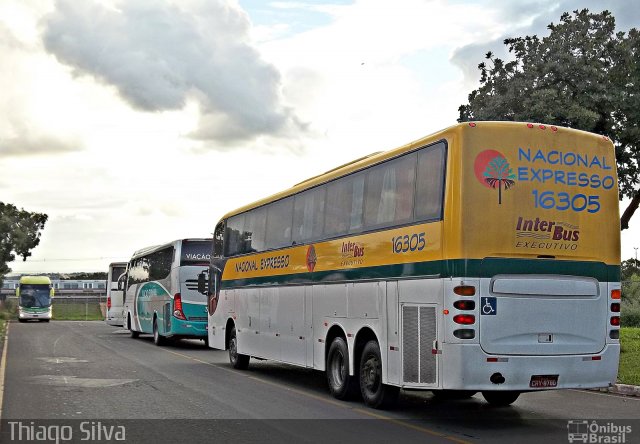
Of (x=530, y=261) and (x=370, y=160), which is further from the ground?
(x=370, y=160)

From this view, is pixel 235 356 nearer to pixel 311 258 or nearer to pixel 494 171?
pixel 311 258

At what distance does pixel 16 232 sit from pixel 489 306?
8553 cm

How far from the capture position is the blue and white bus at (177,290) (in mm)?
27984

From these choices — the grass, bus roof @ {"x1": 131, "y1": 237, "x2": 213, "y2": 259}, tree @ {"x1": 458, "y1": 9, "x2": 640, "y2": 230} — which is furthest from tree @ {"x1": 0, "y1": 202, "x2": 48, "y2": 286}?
the grass

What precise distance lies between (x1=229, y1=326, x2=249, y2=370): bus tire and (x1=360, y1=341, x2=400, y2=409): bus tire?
7.17 m

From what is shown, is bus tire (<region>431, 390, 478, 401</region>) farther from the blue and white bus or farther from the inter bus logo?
the blue and white bus

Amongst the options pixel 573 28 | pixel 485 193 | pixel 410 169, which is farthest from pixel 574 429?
pixel 573 28

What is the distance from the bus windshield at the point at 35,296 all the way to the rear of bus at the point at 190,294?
31.5m

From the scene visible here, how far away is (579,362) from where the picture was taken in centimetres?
1144

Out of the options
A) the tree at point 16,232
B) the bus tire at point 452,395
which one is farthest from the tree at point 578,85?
the tree at point 16,232

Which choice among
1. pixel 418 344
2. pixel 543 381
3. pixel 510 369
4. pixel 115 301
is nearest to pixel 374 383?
pixel 418 344

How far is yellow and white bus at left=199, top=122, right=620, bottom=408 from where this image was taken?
11002 millimetres

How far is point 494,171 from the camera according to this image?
11344 millimetres

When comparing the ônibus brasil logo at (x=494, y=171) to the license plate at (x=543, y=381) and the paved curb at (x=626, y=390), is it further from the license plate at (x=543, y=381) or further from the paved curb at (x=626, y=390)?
the paved curb at (x=626, y=390)
